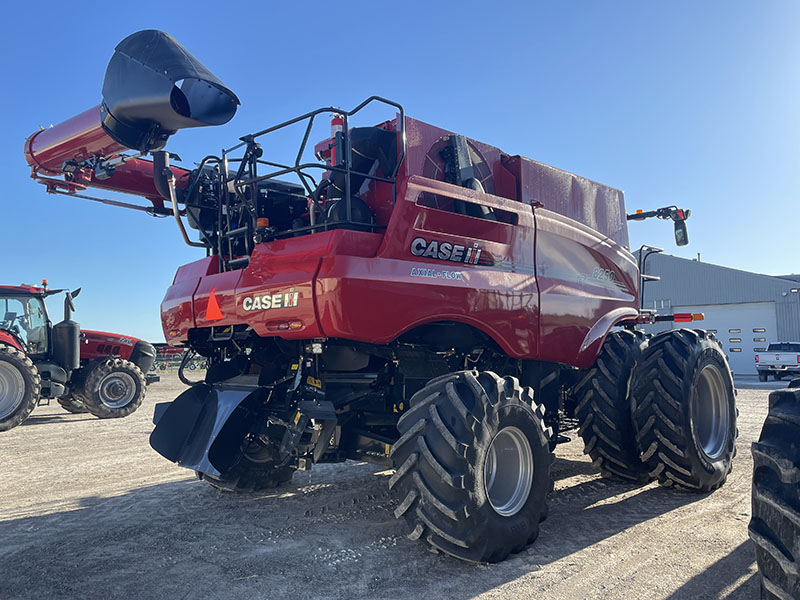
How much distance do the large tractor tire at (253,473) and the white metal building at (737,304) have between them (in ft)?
81.6

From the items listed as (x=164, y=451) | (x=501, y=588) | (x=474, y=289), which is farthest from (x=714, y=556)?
(x=164, y=451)

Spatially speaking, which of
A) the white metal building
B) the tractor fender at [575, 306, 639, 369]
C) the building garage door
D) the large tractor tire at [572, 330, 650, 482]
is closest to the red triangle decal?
the tractor fender at [575, 306, 639, 369]

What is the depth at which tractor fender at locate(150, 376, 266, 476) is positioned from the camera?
15.5ft

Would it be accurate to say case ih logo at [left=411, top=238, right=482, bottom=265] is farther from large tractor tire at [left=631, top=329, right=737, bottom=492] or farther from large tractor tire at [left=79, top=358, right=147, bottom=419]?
large tractor tire at [left=79, top=358, right=147, bottom=419]

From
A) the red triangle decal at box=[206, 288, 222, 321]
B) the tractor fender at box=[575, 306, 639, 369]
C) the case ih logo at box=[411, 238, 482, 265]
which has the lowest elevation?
the tractor fender at box=[575, 306, 639, 369]

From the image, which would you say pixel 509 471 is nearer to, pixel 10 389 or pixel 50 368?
pixel 10 389

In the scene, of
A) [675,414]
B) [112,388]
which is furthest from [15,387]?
[675,414]

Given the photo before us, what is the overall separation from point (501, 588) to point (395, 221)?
244cm

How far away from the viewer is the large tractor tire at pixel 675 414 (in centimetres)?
557

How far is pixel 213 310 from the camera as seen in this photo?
16.7ft

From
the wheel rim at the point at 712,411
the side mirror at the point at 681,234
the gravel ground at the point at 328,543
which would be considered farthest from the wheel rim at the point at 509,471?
the side mirror at the point at 681,234

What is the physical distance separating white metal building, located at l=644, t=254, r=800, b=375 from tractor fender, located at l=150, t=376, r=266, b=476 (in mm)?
25705

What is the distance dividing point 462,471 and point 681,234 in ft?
15.3

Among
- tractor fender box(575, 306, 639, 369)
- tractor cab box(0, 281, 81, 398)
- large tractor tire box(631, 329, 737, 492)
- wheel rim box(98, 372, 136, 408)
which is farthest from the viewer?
wheel rim box(98, 372, 136, 408)
